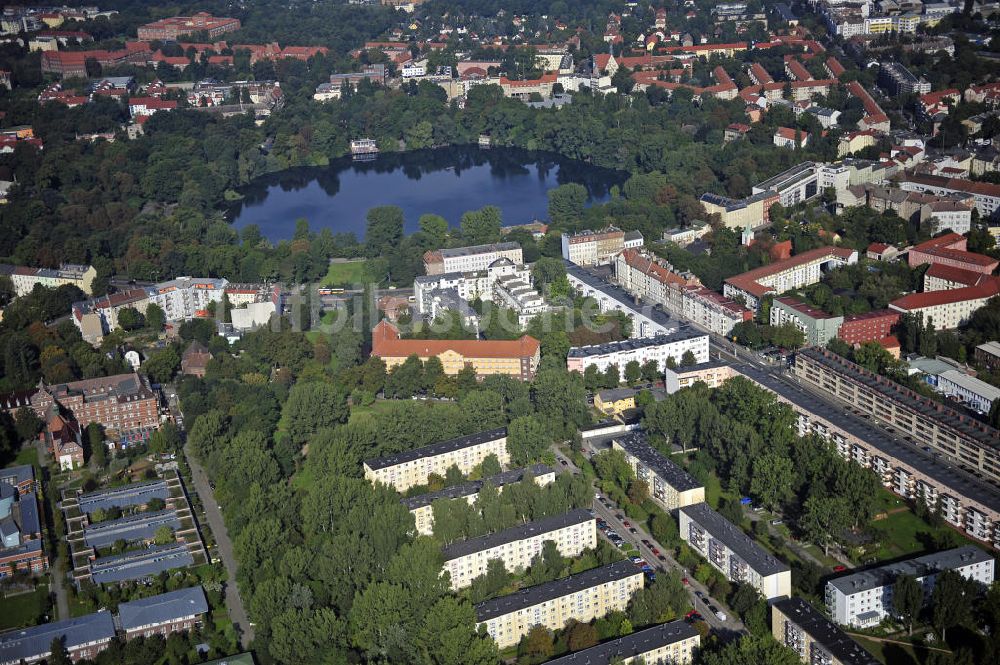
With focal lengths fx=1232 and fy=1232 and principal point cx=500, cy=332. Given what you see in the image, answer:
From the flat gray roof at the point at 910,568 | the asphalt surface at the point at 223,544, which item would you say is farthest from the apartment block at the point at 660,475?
the asphalt surface at the point at 223,544

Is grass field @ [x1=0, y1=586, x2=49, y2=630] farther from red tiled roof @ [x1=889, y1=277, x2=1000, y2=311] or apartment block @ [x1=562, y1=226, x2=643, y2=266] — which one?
red tiled roof @ [x1=889, y1=277, x2=1000, y2=311]

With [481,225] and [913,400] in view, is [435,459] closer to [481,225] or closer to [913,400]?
[913,400]

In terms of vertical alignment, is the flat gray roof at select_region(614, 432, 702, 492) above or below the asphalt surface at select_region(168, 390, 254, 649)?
above

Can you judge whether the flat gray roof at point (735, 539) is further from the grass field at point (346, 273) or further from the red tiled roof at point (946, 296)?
the grass field at point (346, 273)

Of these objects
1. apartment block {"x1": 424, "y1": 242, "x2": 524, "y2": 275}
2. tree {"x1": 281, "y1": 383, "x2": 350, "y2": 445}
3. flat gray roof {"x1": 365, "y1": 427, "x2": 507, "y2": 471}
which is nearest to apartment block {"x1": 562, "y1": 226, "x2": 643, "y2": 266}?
apartment block {"x1": 424, "y1": 242, "x2": 524, "y2": 275}

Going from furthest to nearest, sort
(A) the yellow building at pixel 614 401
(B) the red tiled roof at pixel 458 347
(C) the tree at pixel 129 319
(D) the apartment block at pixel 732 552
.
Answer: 1. (C) the tree at pixel 129 319
2. (B) the red tiled roof at pixel 458 347
3. (A) the yellow building at pixel 614 401
4. (D) the apartment block at pixel 732 552

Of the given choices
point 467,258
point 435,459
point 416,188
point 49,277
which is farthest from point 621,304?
point 416,188

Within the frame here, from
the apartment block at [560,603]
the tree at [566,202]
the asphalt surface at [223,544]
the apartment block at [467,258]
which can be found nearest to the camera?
the apartment block at [560,603]
